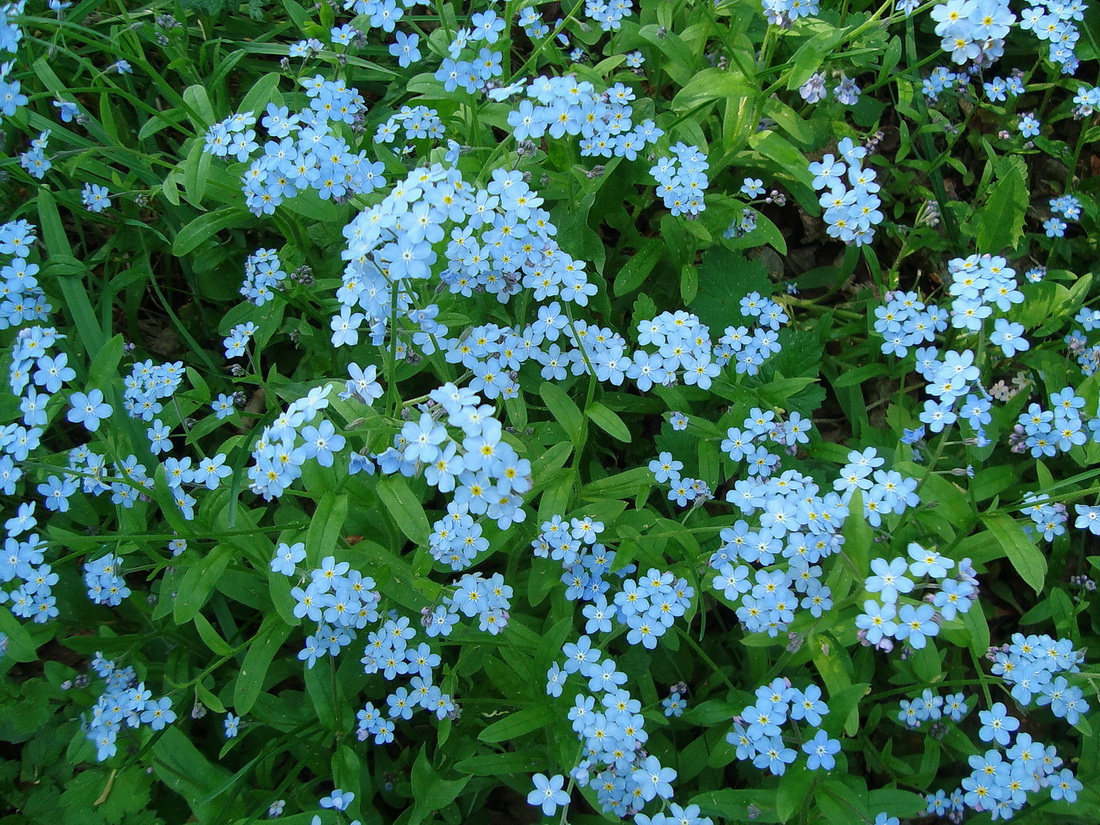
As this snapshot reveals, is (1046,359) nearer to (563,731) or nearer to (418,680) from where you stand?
(563,731)

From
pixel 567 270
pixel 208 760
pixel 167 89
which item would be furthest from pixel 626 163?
pixel 208 760

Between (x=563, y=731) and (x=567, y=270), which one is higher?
(x=567, y=270)

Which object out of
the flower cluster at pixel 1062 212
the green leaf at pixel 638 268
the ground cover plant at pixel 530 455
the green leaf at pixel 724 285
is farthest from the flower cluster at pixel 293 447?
the flower cluster at pixel 1062 212

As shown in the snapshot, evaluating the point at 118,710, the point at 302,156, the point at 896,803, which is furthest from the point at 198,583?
the point at 896,803

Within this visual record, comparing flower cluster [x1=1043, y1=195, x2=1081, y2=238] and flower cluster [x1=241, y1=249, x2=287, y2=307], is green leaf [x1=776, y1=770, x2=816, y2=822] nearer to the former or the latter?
flower cluster [x1=241, y1=249, x2=287, y2=307]

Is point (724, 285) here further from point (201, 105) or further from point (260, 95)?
point (201, 105)
